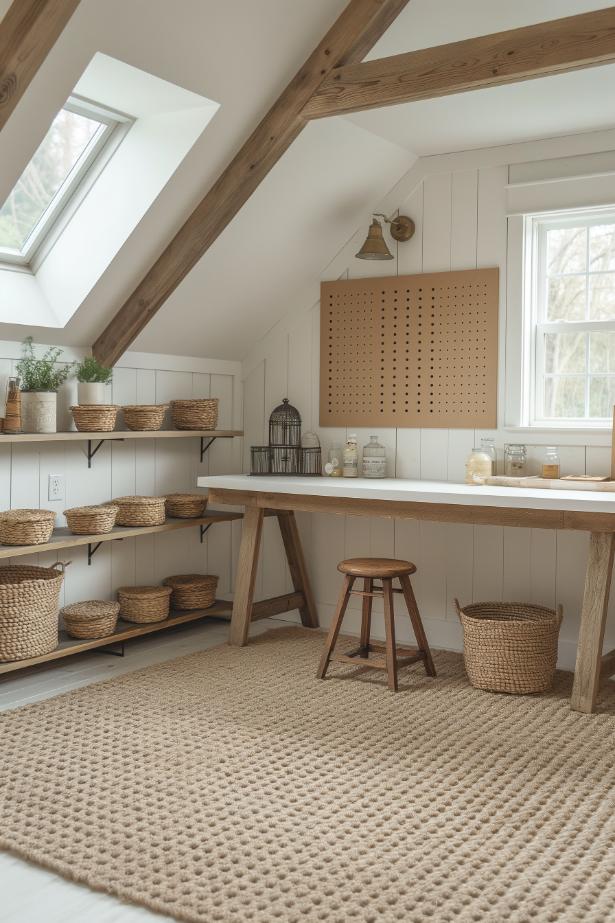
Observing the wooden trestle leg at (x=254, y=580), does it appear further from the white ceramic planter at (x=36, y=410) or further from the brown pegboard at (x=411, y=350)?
the white ceramic planter at (x=36, y=410)

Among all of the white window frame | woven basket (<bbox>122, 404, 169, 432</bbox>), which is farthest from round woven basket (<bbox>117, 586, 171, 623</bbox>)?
the white window frame

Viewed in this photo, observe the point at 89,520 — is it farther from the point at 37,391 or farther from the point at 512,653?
the point at 512,653

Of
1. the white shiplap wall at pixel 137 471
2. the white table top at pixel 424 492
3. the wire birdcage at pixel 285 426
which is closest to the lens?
the white table top at pixel 424 492

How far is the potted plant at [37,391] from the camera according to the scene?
3859 mm

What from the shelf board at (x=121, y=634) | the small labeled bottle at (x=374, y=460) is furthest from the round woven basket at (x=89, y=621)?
the small labeled bottle at (x=374, y=460)

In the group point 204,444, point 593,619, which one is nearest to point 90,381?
point 204,444

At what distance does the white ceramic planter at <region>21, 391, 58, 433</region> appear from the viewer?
385 cm

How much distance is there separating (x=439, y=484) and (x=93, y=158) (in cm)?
207

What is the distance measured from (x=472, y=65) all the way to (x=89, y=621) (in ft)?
8.76

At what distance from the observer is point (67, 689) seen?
145 inches

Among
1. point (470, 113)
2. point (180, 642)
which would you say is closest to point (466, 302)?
point (470, 113)

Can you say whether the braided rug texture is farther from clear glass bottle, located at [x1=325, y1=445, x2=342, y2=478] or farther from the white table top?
clear glass bottle, located at [x1=325, y1=445, x2=342, y2=478]

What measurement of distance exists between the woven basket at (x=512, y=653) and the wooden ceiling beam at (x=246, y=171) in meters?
1.94

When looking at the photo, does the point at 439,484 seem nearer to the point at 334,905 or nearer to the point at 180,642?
the point at 180,642
